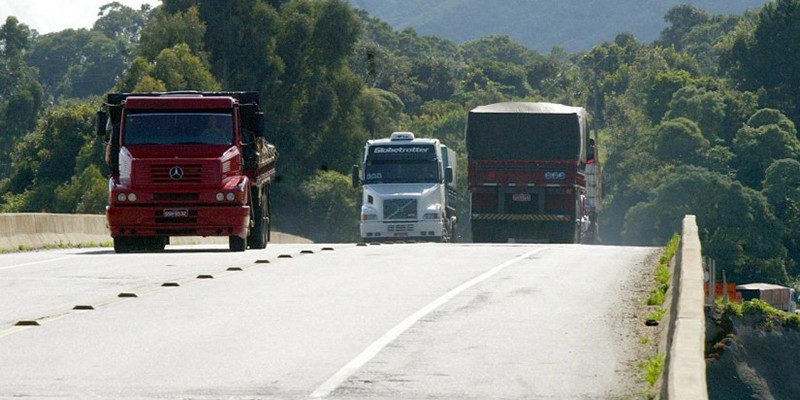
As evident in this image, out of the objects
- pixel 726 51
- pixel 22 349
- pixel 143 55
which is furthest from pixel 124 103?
pixel 726 51

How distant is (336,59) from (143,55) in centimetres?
998

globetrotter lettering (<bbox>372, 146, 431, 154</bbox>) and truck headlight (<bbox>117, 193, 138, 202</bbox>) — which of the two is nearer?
truck headlight (<bbox>117, 193, 138, 202</bbox>)

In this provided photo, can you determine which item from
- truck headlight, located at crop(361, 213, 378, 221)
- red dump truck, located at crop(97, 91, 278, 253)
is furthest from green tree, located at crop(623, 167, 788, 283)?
red dump truck, located at crop(97, 91, 278, 253)

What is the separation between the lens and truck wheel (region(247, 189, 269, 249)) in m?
33.2

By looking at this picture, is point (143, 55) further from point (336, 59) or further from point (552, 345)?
point (552, 345)

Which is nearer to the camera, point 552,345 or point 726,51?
point 552,345

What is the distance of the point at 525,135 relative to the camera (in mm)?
47062

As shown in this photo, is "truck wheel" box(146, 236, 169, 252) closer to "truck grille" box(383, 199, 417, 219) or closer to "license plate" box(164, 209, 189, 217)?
"license plate" box(164, 209, 189, 217)

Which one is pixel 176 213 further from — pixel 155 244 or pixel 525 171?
pixel 525 171

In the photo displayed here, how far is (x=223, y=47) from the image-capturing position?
86000 millimetres

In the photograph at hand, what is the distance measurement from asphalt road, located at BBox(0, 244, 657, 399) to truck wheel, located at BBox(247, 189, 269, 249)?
6660 mm

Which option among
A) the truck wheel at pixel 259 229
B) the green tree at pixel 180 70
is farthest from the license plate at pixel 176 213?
the green tree at pixel 180 70

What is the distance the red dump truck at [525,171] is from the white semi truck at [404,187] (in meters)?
1.02

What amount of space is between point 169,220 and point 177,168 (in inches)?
34.6
